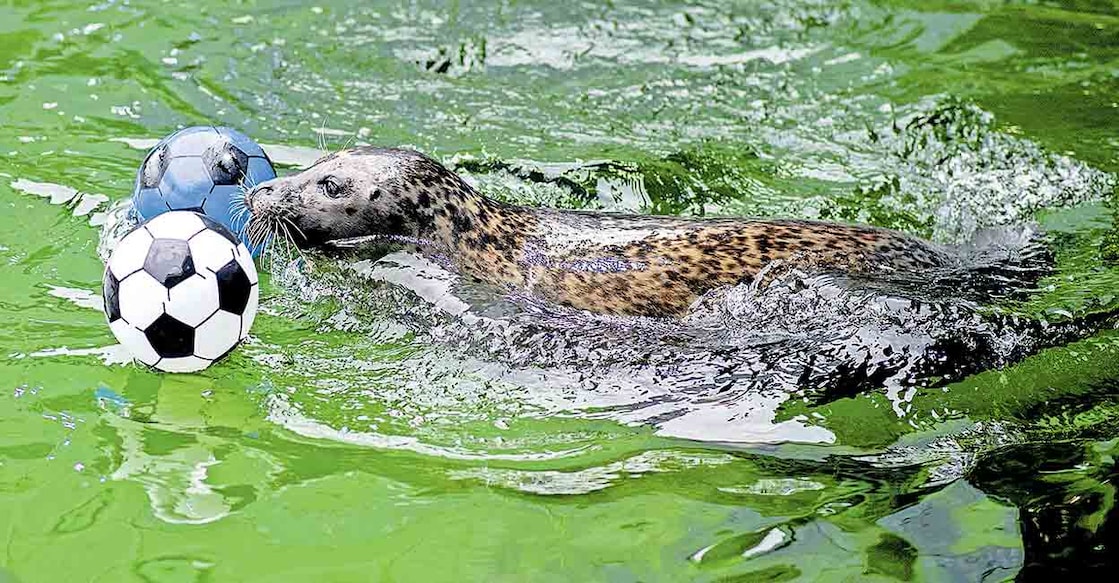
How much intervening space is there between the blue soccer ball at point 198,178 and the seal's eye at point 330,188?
0.34 m

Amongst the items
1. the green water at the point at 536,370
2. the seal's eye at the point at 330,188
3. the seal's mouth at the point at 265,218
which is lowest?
the green water at the point at 536,370

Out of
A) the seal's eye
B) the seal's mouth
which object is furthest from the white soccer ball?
the seal's eye

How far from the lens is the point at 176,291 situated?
16.3ft

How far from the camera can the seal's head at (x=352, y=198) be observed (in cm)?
590

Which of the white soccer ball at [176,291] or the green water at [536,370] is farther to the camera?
the white soccer ball at [176,291]

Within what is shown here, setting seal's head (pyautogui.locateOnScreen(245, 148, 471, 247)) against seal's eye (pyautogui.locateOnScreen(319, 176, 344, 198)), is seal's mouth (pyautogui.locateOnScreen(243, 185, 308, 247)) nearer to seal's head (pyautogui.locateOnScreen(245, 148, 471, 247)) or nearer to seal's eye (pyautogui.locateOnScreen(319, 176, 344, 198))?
seal's head (pyautogui.locateOnScreen(245, 148, 471, 247))

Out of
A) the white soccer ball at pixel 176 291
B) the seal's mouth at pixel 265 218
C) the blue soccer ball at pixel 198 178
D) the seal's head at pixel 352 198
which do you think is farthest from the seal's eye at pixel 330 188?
the white soccer ball at pixel 176 291

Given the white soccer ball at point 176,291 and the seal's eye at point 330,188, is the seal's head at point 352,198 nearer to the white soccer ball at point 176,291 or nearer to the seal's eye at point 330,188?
the seal's eye at point 330,188

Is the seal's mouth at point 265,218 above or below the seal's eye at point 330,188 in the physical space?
below

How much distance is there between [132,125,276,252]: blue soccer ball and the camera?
19.3ft

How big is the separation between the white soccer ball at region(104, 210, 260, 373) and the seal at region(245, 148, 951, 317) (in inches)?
32.3

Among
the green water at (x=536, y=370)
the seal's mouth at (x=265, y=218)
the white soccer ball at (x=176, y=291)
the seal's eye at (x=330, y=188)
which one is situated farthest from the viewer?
the seal's eye at (x=330, y=188)

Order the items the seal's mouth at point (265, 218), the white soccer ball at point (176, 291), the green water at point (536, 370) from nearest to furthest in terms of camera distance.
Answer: the green water at point (536, 370), the white soccer ball at point (176, 291), the seal's mouth at point (265, 218)

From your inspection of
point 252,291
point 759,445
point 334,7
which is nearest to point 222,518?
point 252,291
